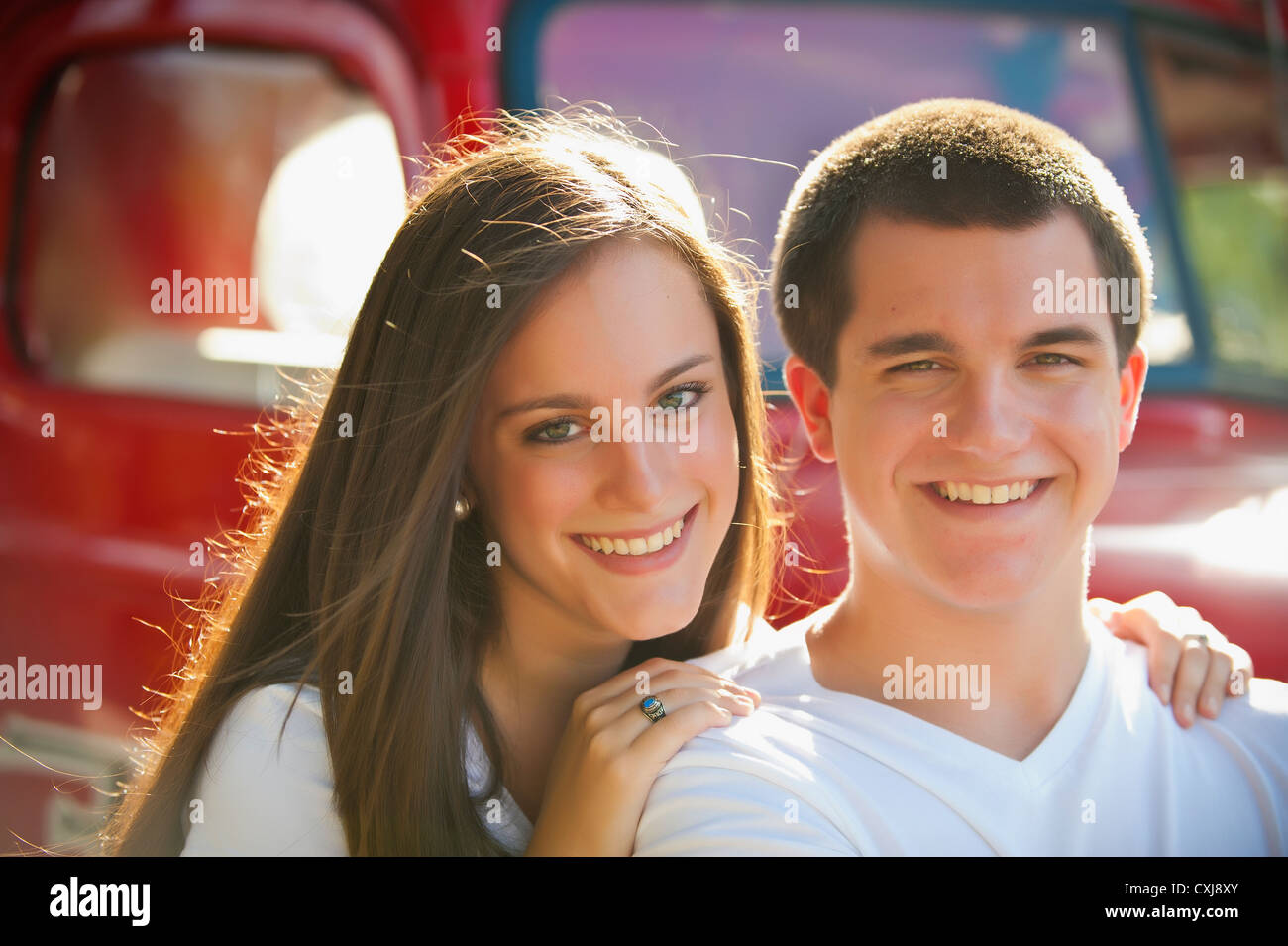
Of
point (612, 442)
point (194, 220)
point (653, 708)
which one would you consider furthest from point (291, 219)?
point (653, 708)

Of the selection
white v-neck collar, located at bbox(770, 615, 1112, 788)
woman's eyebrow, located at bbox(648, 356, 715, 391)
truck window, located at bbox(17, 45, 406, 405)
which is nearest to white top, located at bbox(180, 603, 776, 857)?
white v-neck collar, located at bbox(770, 615, 1112, 788)

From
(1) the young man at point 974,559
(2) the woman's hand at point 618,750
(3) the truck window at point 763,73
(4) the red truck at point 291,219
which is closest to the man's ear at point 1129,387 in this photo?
(1) the young man at point 974,559

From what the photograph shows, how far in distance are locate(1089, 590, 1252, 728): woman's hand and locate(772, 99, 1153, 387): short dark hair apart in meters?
0.38

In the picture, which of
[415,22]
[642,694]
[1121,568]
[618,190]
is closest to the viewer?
[642,694]

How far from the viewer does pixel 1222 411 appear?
2682mm

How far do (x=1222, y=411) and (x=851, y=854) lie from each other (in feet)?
5.49

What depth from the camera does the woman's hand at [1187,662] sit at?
5.28 ft

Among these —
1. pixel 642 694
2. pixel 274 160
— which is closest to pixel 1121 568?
pixel 642 694

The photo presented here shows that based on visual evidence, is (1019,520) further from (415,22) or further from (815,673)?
(415,22)

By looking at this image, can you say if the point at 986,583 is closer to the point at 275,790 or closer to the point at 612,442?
the point at 612,442

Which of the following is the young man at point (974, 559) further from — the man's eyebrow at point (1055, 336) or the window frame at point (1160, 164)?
the window frame at point (1160, 164)

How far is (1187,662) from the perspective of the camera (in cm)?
165

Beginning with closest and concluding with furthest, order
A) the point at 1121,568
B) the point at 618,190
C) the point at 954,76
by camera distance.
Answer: the point at 618,190 < the point at 1121,568 < the point at 954,76

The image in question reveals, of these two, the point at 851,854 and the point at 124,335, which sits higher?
the point at 124,335
